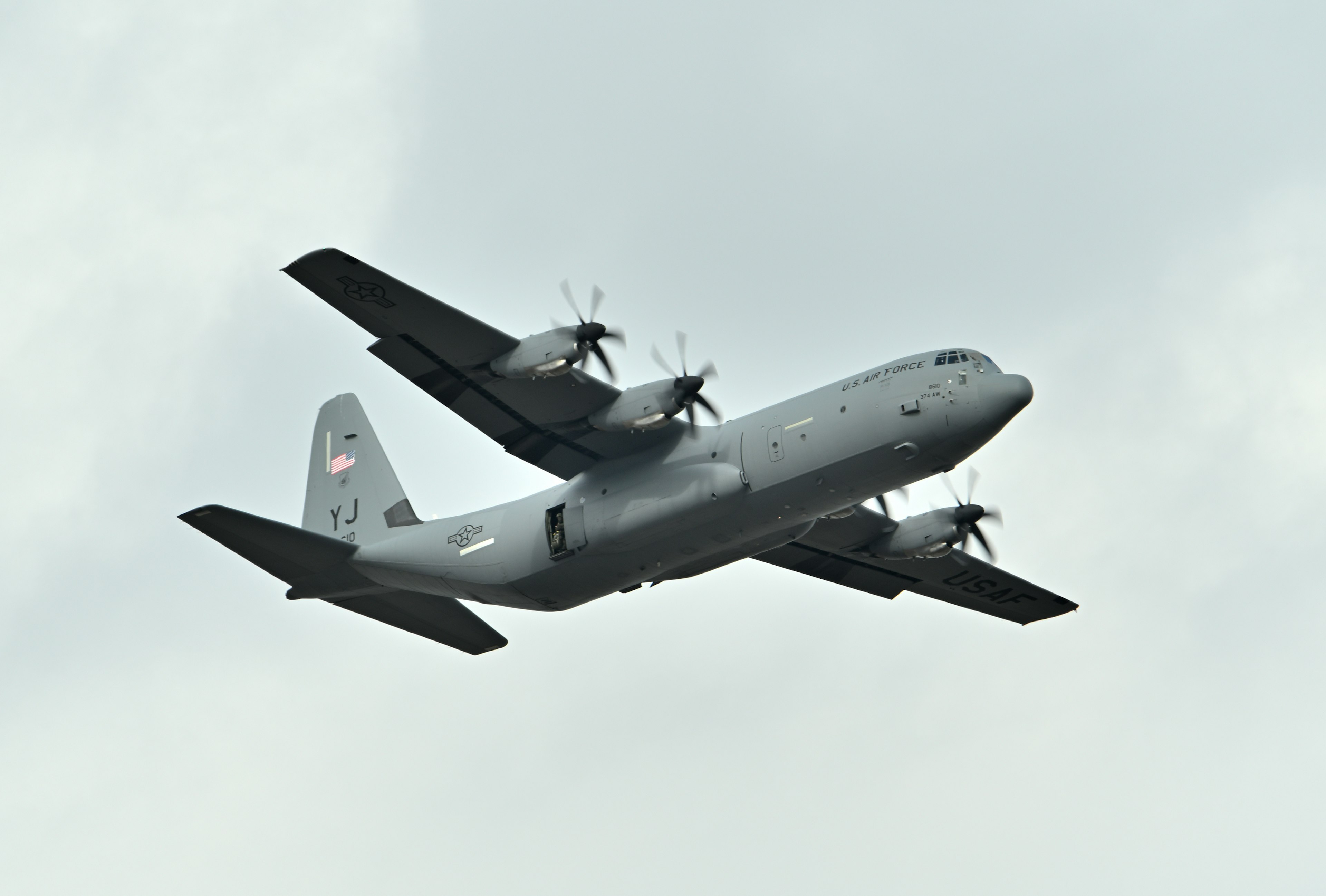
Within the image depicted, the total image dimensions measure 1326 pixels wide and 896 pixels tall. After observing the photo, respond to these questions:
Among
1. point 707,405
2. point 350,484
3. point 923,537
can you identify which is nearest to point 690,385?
point 707,405

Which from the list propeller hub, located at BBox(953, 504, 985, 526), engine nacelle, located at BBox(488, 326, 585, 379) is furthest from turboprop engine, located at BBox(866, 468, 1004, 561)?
engine nacelle, located at BBox(488, 326, 585, 379)

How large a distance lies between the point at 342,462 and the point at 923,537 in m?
15.6

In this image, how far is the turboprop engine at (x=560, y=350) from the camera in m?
27.7

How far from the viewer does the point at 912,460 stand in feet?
91.2

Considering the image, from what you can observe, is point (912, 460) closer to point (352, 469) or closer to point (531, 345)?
point (531, 345)

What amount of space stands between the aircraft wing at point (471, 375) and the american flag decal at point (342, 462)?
6832 millimetres

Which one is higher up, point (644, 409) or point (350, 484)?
point (350, 484)

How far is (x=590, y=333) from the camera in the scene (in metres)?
27.7

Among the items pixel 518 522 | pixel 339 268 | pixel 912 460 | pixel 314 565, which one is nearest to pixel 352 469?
pixel 314 565

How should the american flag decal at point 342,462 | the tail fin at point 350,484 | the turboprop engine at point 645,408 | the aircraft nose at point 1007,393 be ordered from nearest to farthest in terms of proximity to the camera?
the aircraft nose at point 1007,393 → the turboprop engine at point 645,408 → the tail fin at point 350,484 → the american flag decal at point 342,462

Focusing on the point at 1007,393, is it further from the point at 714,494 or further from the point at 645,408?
the point at 645,408

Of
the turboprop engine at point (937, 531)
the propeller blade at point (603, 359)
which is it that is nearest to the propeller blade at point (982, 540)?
the turboprop engine at point (937, 531)

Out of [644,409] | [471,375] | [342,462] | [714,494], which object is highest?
[342,462]

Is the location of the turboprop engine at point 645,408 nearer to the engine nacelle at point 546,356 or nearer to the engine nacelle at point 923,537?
the engine nacelle at point 546,356
